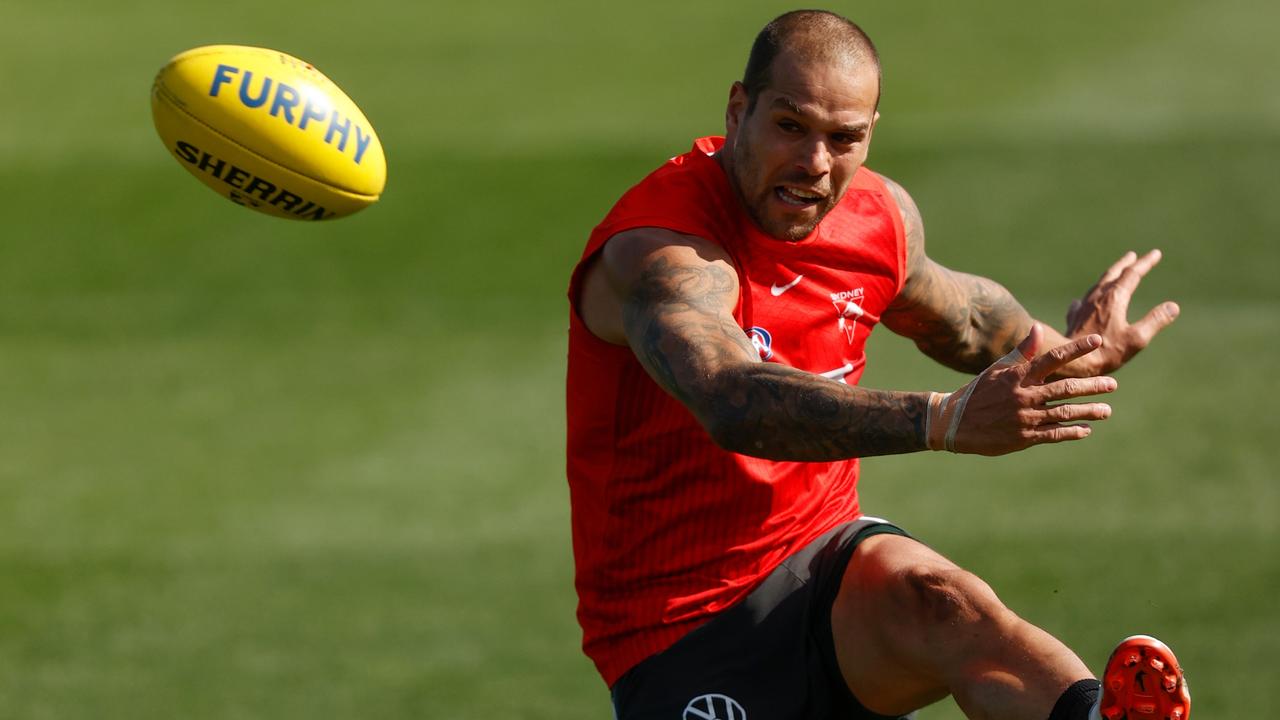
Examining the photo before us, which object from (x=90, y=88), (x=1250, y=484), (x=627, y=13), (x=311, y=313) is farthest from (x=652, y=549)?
(x=627, y=13)

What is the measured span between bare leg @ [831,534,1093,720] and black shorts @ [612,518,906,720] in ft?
0.25

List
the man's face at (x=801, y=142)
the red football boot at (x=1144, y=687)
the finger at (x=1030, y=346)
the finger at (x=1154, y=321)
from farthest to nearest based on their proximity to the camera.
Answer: the finger at (x=1154, y=321) < the man's face at (x=801, y=142) < the red football boot at (x=1144, y=687) < the finger at (x=1030, y=346)

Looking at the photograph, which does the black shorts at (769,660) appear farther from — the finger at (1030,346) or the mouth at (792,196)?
the finger at (1030,346)

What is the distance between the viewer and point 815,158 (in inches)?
208

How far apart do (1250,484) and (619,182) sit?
771 cm

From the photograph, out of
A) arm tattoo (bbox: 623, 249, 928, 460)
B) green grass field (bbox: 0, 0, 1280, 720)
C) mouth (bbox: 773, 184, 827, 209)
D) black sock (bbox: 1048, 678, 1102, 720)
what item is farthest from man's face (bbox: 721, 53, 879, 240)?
green grass field (bbox: 0, 0, 1280, 720)

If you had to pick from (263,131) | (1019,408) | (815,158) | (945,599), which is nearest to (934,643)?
(945,599)

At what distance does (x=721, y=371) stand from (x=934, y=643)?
1104mm

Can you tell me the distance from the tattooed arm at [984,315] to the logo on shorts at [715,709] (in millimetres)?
1534

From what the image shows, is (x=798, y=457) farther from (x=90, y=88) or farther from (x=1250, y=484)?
(x=90, y=88)

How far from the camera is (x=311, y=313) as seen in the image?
1434 centimetres

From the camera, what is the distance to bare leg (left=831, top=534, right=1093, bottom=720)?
4.93 metres

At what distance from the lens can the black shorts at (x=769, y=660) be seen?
5469 millimetres

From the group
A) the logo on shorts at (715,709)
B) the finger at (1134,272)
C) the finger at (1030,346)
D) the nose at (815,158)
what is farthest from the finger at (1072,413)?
the finger at (1134,272)
